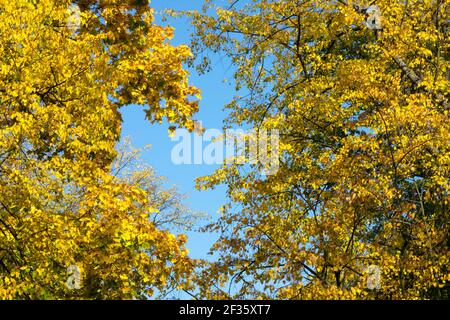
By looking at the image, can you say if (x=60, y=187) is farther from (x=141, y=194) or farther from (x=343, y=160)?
(x=343, y=160)

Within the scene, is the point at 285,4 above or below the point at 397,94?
above

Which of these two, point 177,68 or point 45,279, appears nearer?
point 45,279

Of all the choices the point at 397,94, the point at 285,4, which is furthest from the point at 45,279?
the point at 285,4

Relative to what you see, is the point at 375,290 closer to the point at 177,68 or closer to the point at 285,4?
the point at 177,68

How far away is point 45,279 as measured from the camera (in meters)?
13.0

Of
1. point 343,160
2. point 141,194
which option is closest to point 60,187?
point 141,194

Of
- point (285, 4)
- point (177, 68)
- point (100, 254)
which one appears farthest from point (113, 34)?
point (100, 254)

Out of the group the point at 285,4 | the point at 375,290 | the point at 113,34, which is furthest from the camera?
the point at 285,4

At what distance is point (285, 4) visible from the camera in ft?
77.4

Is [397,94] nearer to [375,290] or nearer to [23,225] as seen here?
[375,290]
